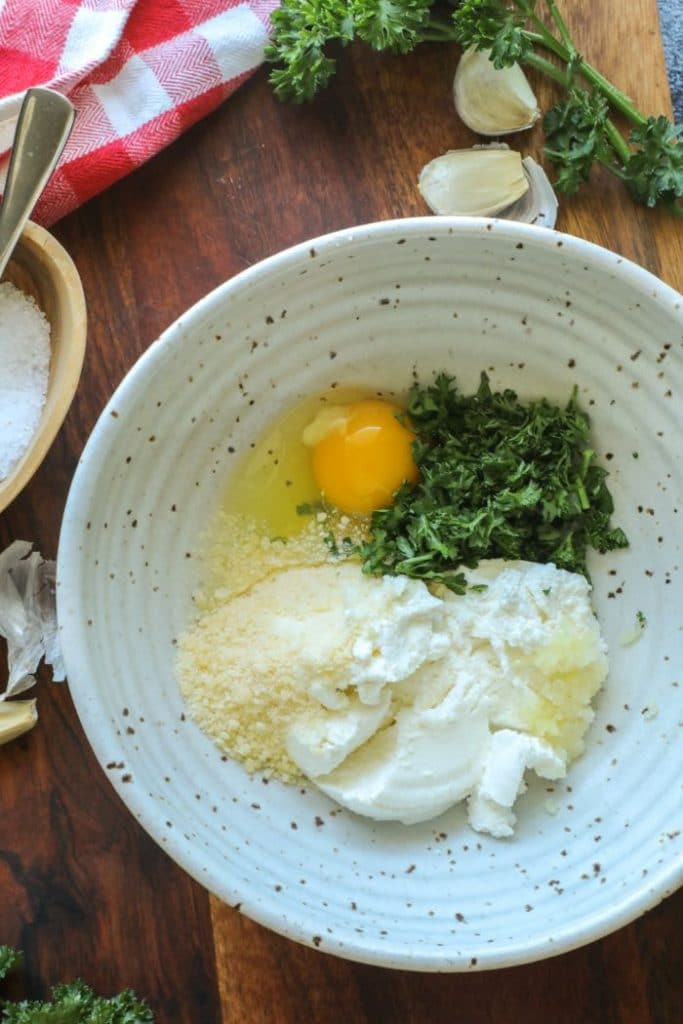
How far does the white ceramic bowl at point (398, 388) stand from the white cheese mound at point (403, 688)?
0.06 meters

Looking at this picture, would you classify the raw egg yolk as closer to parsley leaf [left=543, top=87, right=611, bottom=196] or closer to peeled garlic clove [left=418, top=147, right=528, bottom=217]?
peeled garlic clove [left=418, top=147, right=528, bottom=217]

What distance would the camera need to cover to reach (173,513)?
5.28 ft

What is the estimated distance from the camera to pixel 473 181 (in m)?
1.64

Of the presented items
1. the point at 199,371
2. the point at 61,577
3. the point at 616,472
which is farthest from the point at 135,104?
the point at 616,472

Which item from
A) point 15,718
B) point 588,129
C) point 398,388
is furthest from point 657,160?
point 15,718

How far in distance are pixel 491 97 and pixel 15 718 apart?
1265 mm

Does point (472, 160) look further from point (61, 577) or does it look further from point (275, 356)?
point (61, 577)

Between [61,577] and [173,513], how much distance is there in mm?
248

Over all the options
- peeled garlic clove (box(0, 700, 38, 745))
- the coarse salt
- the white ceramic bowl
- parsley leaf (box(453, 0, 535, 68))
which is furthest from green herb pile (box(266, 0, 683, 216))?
peeled garlic clove (box(0, 700, 38, 745))

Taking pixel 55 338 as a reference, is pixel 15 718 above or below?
below

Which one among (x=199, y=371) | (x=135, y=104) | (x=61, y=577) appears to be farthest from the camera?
(x=135, y=104)

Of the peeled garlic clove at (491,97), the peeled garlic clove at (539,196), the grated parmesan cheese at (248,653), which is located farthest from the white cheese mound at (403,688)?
the peeled garlic clove at (491,97)

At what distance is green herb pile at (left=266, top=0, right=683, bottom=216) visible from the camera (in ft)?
5.08

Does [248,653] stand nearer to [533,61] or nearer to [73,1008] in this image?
[73,1008]
